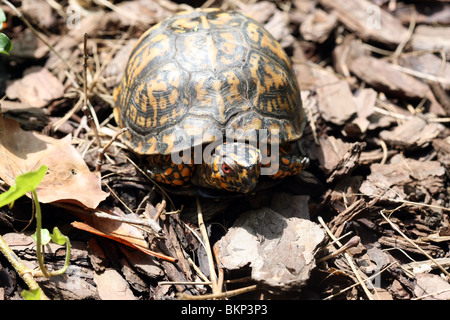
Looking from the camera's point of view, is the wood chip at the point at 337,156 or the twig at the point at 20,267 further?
the wood chip at the point at 337,156

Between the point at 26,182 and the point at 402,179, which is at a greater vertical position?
the point at 26,182

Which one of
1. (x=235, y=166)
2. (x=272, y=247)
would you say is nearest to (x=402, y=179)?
(x=272, y=247)

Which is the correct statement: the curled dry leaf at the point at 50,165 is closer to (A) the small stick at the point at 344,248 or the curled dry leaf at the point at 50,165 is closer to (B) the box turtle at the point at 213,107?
(B) the box turtle at the point at 213,107

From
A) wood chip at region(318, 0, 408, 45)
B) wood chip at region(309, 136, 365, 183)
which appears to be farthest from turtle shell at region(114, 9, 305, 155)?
wood chip at region(318, 0, 408, 45)

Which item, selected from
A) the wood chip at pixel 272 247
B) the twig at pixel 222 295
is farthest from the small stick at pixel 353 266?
the twig at pixel 222 295

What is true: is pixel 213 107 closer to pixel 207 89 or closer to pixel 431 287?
pixel 207 89

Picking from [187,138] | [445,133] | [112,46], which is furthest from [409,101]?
[112,46]
